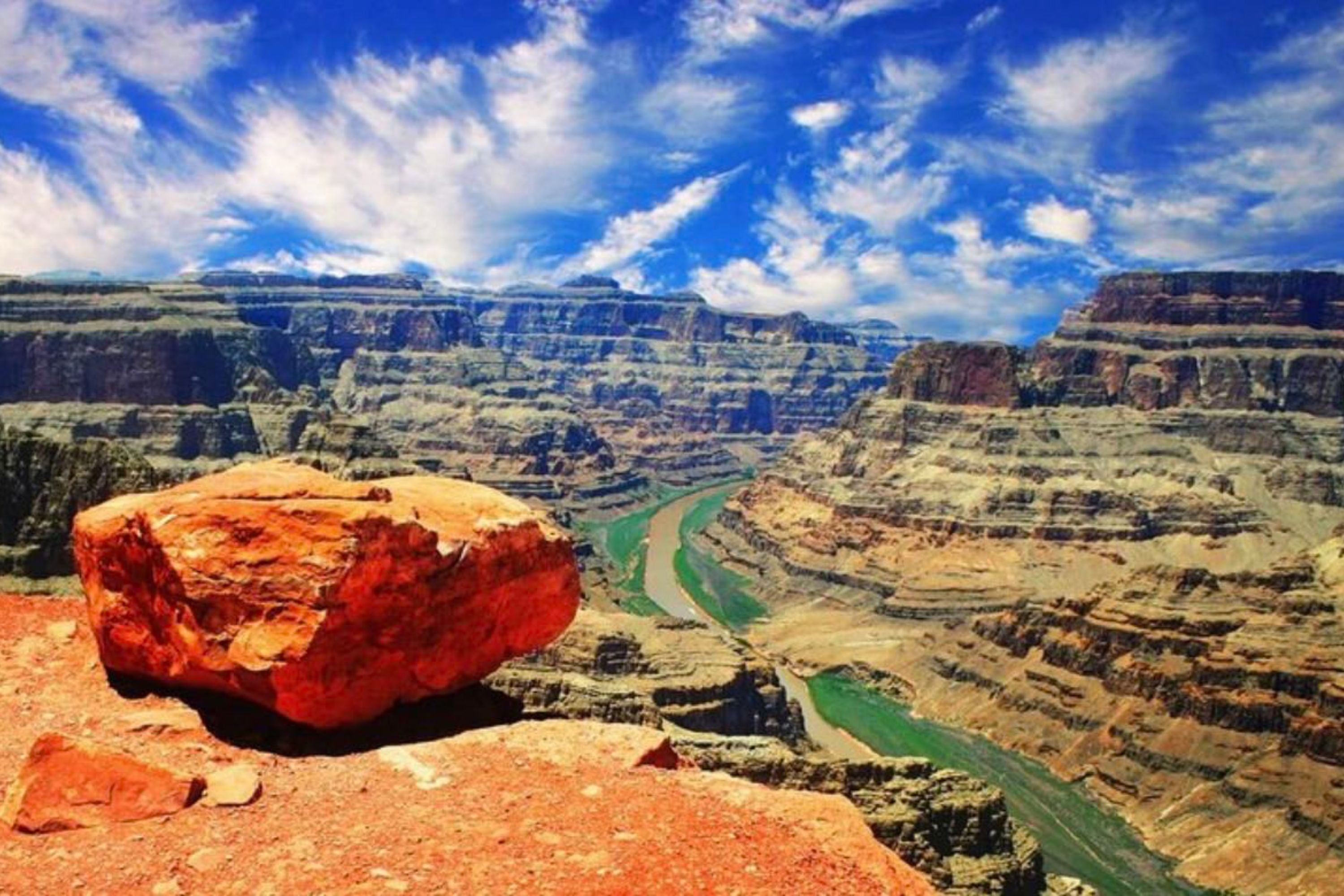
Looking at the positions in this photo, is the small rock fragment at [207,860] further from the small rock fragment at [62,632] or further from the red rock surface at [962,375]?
the red rock surface at [962,375]

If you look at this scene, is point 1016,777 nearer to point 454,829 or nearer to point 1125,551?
point 1125,551

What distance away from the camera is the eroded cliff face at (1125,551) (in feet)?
225

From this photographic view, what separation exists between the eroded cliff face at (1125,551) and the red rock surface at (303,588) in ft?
175

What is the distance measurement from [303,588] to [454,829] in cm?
475

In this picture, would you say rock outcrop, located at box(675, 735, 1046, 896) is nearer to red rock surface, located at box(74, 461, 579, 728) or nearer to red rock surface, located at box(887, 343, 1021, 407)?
red rock surface, located at box(74, 461, 579, 728)

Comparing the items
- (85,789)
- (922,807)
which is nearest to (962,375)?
(922,807)

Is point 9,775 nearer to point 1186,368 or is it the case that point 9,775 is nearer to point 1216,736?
point 1216,736

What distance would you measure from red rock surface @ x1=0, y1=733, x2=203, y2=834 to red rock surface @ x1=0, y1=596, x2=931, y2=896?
0.26 meters

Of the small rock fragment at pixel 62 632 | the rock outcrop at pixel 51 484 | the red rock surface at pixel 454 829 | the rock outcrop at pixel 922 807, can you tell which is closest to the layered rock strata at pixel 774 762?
the rock outcrop at pixel 922 807

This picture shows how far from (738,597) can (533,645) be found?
354 feet

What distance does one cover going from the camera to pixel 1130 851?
64.8 meters

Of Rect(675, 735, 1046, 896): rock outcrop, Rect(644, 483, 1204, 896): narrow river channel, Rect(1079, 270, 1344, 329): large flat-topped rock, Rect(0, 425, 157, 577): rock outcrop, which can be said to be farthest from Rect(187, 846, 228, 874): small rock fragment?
Rect(1079, 270, 1344, 329): large flat-topped rock

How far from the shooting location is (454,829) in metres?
14.5

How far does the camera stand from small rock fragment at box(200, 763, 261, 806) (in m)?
15.1
